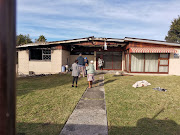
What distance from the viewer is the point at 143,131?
127 inches

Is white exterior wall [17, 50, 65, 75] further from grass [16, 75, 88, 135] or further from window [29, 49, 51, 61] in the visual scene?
grass [16, 75, 88, 135]

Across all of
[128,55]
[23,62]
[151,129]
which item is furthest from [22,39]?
[151,129]

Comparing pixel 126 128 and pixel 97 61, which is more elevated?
pixel 97 61

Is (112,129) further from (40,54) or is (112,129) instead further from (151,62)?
(40,54)

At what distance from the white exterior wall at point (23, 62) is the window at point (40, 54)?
0.53 meters

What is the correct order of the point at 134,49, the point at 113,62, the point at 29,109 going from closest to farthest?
the point at 29,109 → the point at 134,49 → the point at 113,62

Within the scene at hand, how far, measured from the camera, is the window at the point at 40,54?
1503 centimetres

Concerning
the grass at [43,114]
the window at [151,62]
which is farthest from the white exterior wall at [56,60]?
the window at [151,62]

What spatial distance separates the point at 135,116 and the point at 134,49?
10324mm

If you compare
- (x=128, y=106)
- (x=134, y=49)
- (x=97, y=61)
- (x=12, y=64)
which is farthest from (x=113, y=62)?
(x=12, y=64)

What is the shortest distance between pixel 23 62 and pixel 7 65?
15.5 m

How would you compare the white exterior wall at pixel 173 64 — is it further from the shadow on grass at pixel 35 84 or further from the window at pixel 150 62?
the shadow on grass at pixel 35 84

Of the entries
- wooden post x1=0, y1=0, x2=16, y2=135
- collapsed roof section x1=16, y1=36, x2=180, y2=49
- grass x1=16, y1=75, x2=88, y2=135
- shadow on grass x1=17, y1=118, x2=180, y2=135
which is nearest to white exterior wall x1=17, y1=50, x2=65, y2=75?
Result: collapsed roof section x1=16, y1=36, x2=180, y2=49

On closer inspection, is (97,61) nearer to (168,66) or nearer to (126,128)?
(168,66)
